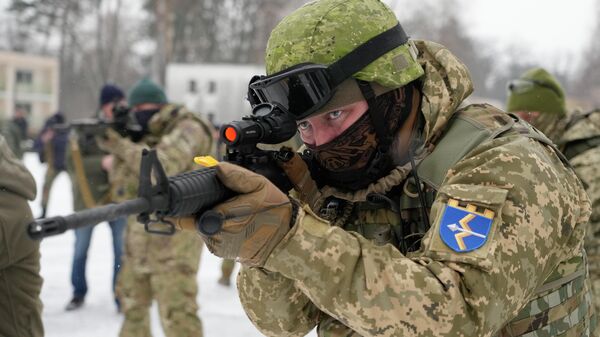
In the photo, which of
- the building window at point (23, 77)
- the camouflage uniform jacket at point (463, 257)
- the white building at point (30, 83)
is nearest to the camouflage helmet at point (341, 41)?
the camouflage uniform jacket at point (463, 257)

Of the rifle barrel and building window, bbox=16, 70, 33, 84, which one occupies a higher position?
the rifle barrel

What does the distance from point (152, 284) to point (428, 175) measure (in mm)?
2948

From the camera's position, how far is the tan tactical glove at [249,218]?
3.95 feet

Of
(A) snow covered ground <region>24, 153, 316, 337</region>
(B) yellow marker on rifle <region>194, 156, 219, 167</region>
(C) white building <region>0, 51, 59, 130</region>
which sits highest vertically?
(B) yellow marker on rifle <region>194, 156, 219, 167</region>

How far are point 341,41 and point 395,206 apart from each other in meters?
0.47

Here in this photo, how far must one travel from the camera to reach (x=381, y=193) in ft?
5.57

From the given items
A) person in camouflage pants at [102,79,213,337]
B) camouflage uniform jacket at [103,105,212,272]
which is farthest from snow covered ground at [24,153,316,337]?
camouflage uniform jacket at [103,105,212,272]

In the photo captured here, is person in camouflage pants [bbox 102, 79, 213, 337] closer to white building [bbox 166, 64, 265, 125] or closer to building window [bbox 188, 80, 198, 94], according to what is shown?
white building [bbox 166, 64, 265, 125]

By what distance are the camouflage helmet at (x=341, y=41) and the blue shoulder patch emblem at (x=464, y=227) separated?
0.43 metres

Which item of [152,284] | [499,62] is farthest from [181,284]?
[499,62]

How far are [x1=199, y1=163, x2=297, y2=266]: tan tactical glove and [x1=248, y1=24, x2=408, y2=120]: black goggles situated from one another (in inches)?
14.1

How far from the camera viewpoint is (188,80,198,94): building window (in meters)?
28.3

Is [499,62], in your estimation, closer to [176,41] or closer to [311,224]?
[176,41]

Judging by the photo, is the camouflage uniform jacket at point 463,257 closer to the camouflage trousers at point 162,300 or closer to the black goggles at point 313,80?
the black goggles at point 313,80
